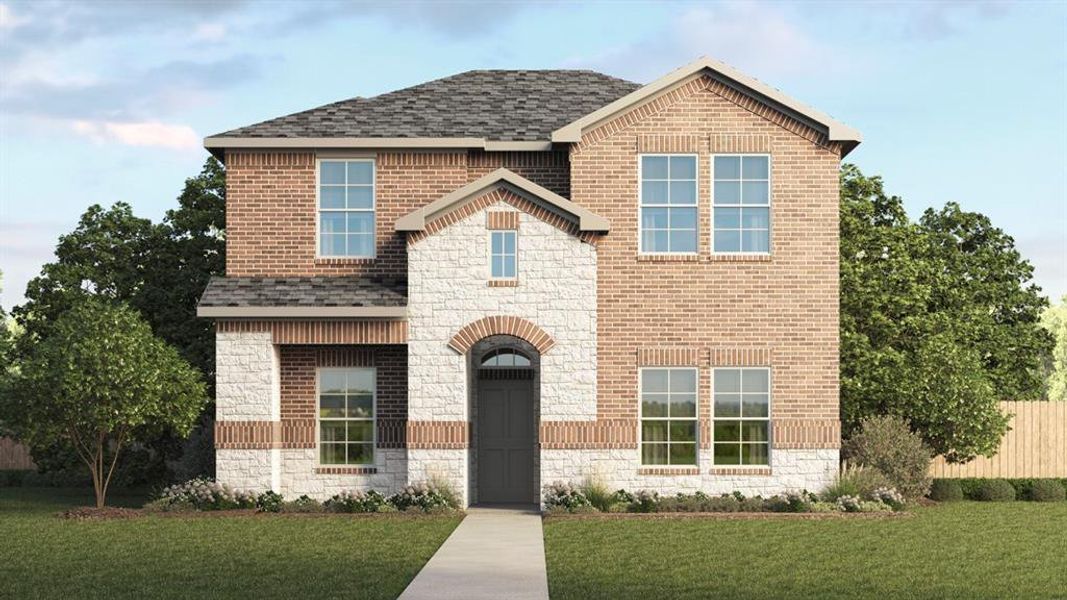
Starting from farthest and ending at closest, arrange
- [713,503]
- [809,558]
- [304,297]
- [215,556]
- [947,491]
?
[947,491]
[304,297]
[713,503]
[215,556]
[809,558]

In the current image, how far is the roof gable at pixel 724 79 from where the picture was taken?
25.7 m

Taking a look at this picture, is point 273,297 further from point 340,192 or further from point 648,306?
point 648,306

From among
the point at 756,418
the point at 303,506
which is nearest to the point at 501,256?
the point at 756,418

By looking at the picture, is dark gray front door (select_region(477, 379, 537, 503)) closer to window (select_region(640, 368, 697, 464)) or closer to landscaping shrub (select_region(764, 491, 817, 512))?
window (select_region(640, 368, 697, 464))

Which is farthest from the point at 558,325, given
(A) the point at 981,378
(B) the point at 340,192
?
(A) the point at 981,378

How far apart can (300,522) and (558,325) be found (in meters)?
6.15

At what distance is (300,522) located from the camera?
22844 millimetres

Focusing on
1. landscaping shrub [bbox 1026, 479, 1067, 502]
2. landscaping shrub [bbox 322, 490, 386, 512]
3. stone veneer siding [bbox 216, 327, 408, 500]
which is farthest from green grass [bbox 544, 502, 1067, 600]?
landscaping shrub [bbox 1026, 479, 1067, 502]

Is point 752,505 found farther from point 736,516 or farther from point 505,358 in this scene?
point 505,358

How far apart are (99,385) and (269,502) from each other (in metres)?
3.92

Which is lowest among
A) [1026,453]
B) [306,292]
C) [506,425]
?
[1026,453]

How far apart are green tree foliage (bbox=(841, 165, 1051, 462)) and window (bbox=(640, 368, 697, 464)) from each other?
6173mm

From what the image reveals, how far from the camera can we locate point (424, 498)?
2439cm

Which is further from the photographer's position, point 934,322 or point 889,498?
point 934,322
